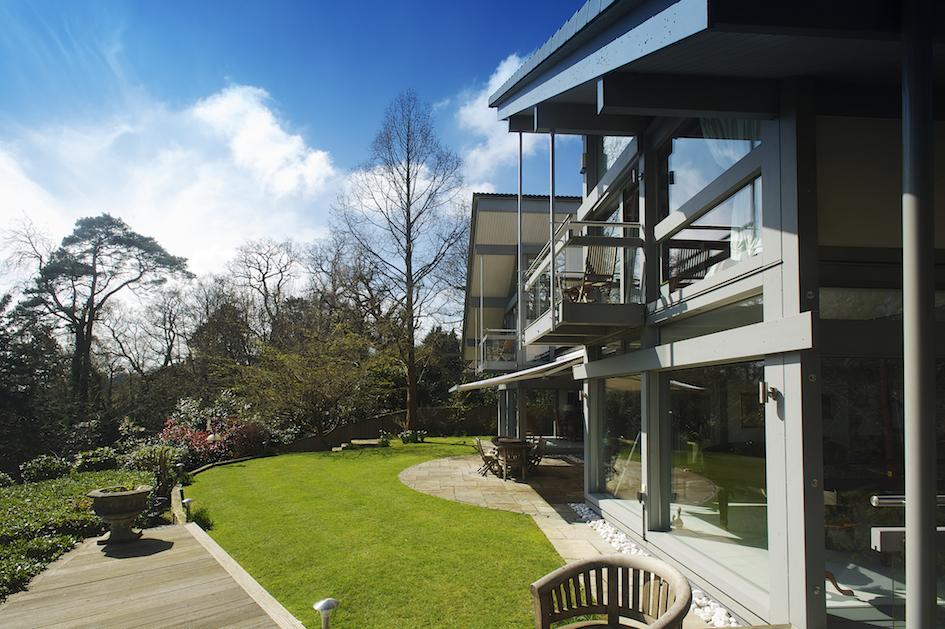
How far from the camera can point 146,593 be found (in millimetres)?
6059

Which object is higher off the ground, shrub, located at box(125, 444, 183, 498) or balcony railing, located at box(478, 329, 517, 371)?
balcony railing, located at box(478, 329, 517, 371)

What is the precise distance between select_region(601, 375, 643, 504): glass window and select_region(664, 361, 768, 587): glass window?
1.05 m

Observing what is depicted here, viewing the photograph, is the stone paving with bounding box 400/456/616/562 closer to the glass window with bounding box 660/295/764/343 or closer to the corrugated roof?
the glass window with bounding box 660/295/764/343

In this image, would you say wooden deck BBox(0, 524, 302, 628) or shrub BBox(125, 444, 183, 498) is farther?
shrub BBox(125, 444, 183, 498)

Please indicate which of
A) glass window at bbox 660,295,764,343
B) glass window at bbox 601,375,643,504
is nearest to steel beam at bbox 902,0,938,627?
glass window at bbox 660,295,764,343

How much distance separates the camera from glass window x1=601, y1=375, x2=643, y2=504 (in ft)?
27.2

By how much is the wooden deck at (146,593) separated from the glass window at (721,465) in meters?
4.28

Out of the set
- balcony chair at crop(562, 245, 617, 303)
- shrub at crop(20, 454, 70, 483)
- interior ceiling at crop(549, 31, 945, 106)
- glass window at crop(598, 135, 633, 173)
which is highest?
glass window at crop(598, 135, 633, 173)

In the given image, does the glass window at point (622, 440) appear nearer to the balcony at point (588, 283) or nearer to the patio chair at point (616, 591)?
the balcony at point (588, 283)

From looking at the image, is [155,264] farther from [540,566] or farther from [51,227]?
[540,566]

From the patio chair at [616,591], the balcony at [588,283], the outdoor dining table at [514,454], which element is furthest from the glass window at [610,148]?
the patio chair at [616,591]

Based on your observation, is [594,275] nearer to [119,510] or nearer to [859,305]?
[859,305]

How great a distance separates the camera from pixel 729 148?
231 inches

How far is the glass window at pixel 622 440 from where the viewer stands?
27.2 feet
